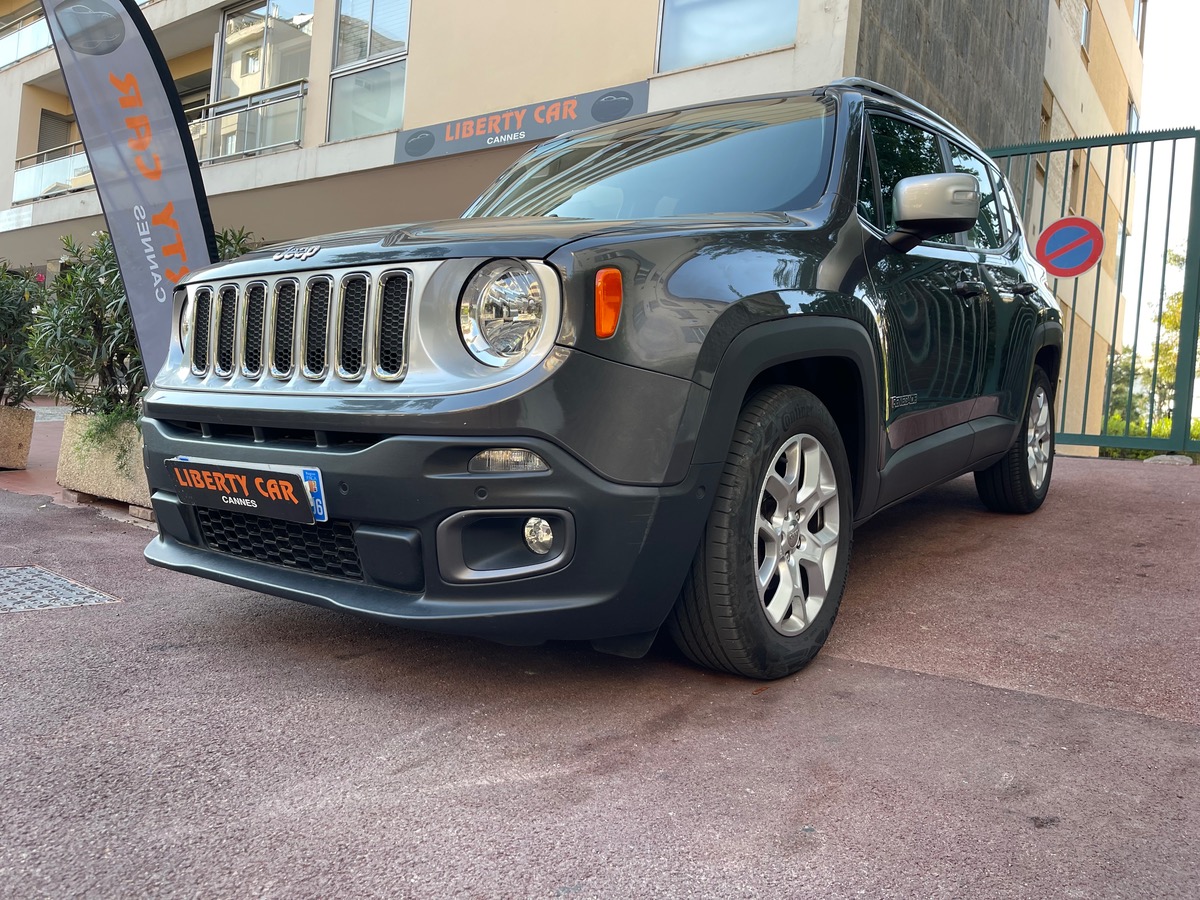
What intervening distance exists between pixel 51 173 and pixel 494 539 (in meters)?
22.4

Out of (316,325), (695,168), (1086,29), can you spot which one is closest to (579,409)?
(316,325)

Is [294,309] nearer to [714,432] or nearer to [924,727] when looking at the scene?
[714,432]

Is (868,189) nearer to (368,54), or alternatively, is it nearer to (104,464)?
(104,464)

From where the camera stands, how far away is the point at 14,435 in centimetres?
725

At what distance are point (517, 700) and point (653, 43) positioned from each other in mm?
8832

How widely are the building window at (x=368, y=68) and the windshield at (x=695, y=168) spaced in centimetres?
972

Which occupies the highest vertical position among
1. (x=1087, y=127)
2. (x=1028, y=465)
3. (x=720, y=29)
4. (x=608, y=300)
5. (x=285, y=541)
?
(x=1087, y=127)

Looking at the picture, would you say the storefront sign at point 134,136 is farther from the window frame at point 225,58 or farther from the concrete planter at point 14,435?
the window frame at point 225,58

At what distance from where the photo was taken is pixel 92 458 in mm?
5652

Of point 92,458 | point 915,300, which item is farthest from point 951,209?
point 92,458

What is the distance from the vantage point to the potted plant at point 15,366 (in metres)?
7.22

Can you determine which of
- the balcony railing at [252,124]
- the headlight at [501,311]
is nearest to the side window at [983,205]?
the headlight at [501,311]

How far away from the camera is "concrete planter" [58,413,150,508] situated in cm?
540

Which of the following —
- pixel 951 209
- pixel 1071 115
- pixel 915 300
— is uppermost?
pixel 1071 115
